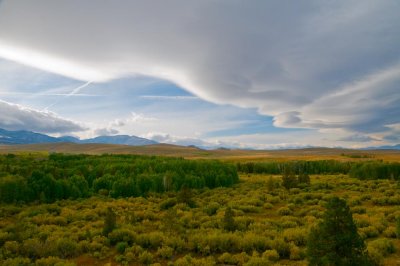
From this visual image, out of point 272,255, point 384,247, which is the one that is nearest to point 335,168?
point 384,247

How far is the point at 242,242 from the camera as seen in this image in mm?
21406

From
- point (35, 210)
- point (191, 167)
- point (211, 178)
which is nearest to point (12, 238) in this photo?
point (35, 210)

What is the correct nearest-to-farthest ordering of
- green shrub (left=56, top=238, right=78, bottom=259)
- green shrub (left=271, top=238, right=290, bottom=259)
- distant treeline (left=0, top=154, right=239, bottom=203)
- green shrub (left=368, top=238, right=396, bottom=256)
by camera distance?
green shrub (left=368, top=238, right=396, bottom=256) < green shrub (left=271, top=238, right=290, bottom=259) < green shrub (left=56, top=238, right=78, bottom=259) < distant treeline (left=0, top=154, right=239, bottom=203)

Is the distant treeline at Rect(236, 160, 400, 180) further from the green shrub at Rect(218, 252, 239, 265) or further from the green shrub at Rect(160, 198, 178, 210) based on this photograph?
the green shrub at Rect(218, 252, 239, 265)

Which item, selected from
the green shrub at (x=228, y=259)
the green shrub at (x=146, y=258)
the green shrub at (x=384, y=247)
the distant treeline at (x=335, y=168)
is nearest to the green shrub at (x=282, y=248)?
the green shrub at (x=228, y=259)

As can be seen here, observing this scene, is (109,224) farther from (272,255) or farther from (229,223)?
(272,255)

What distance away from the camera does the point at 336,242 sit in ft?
45.0

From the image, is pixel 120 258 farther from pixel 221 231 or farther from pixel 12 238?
pixel 12 238

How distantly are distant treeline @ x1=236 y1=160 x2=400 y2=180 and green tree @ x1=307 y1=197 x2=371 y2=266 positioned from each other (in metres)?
73.6

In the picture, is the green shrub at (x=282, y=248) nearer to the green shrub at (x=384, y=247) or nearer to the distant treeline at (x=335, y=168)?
the green shrub at (x=384, y=247)

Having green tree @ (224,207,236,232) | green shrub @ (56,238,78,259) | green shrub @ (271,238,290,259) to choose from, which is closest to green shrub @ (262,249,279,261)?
green shrub @ (271,238,290,259)

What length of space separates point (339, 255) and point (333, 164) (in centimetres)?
10557

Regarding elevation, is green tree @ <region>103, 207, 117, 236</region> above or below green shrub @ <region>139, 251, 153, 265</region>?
above

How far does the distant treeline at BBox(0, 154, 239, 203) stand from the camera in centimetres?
4900
